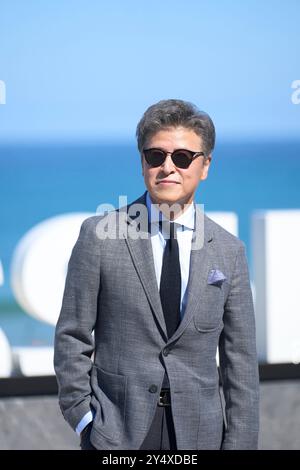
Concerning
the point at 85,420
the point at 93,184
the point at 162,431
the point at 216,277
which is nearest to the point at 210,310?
the point at 216,277

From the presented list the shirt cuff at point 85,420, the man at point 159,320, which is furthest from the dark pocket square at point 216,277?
the shirt cuff at point 85,420

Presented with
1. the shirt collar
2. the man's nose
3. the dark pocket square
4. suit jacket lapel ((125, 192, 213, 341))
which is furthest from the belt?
the man's nose

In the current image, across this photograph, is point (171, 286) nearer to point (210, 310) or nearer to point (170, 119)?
point (210, 310)

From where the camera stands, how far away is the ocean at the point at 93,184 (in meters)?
7.39

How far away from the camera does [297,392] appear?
512 centimetres

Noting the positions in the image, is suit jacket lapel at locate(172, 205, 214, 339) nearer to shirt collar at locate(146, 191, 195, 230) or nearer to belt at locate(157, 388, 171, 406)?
shirt collar at locate(146, 191, 195, 230)

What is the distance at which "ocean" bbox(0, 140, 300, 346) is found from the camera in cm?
739

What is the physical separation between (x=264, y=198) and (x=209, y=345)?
15760mm

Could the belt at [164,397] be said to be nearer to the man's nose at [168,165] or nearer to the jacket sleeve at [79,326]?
the jacket sleeve at [79,326]

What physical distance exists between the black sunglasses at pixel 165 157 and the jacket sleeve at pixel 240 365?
340 mm

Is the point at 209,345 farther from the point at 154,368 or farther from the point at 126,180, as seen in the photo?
the point at 126,180

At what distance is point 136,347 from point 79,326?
0.18 m
